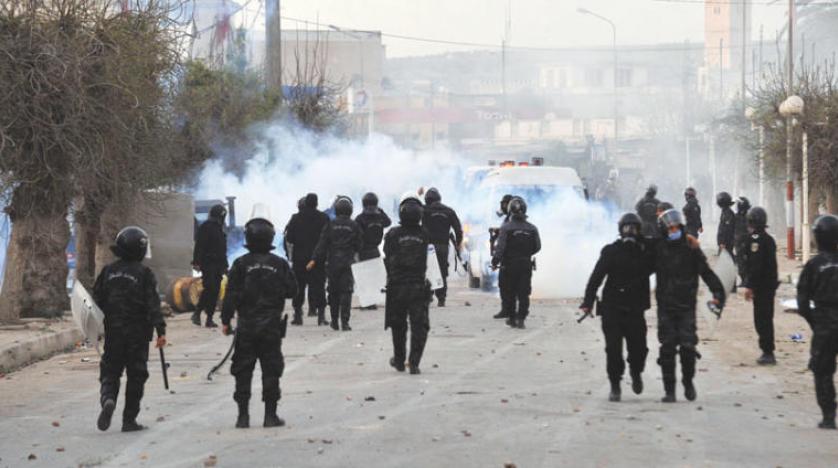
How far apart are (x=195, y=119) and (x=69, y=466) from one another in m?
22.6

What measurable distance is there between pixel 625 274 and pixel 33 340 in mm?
8190

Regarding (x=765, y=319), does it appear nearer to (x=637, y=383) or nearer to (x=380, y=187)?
(x=637, y=383)

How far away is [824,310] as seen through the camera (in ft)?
35.2

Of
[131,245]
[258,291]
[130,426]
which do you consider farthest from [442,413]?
[131,245]

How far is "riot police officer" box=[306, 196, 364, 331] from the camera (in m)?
19.3

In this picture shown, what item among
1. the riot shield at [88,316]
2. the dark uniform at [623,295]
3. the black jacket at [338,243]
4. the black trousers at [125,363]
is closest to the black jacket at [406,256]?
the dark uniform at [623,295]

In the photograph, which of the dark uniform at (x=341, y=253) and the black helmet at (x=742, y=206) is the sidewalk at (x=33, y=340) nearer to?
the dark uniform at (x=341, y=253)

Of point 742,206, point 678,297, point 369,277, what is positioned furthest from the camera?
point 742,206

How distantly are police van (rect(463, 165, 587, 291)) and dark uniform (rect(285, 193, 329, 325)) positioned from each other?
5.88 metres

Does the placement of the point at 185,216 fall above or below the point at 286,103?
below

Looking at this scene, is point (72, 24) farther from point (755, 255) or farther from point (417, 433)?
point (417, 433)

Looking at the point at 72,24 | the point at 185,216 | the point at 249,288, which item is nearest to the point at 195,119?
the point at 185,216

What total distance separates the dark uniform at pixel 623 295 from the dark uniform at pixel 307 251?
8.59m

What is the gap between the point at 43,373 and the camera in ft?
51.7
